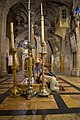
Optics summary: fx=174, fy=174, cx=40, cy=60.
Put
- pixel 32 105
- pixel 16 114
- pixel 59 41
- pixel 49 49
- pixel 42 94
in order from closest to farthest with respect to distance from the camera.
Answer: pixel 16 114 < pixel 32 105 < pixel 42 94 < pixel 59 41 < pixel 49 49

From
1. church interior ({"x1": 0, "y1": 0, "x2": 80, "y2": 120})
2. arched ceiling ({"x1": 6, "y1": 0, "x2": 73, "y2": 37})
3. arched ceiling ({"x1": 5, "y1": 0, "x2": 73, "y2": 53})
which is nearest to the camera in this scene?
church interior ({"x1": 0, "y1": 0, "x2": 80, "y2": 120})

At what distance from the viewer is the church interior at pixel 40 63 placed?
2.92 m

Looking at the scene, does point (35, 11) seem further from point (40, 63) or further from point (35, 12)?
point (40, 63)

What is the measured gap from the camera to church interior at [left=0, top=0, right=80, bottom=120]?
9.59 ft

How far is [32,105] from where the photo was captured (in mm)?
3102

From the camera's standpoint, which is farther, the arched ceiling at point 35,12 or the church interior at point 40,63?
the arched ceiling at point 35,12

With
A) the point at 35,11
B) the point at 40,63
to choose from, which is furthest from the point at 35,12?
the point at 40,63

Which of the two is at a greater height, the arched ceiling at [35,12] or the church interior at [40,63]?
the arched ceiling at [35,12]

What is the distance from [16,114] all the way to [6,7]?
980 cm

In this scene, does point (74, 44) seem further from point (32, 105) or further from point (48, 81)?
point (32, 105)

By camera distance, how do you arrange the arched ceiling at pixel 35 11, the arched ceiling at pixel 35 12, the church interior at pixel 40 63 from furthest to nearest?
the arched ceiling at pixel 35 12, the arched ceiling at pixel 35 11, the church interior at pixel 40 63

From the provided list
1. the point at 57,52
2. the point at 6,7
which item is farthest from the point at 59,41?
the point at 6,7

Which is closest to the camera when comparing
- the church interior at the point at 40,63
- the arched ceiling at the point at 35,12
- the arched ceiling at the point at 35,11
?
the church interior at the point at 40,63

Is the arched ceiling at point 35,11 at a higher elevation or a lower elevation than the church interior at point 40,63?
higher
